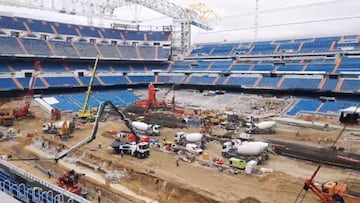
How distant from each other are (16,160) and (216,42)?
6113 cm

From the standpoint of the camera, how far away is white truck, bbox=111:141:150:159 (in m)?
26.0

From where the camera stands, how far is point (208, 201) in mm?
18109

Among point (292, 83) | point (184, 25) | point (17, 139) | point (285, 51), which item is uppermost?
point (184, 25)

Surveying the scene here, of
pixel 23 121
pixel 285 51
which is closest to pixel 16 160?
pixel 23 121

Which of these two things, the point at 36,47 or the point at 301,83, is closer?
the point at 301,83

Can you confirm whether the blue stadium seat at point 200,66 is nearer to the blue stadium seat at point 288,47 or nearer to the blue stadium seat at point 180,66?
the blue stadium seat at point 180,66

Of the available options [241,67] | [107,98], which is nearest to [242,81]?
[241,67]

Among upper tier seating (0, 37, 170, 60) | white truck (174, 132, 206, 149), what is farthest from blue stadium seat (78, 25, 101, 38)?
white truck (174, 132, 206, 149)

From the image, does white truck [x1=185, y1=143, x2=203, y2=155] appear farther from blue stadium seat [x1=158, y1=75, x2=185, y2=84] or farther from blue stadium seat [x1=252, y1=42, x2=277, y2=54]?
blue stadium seat [x1=252, y1=42, x2=277, y2=54]

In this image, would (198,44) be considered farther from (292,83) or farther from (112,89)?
(292,83)

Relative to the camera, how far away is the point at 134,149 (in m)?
26.4

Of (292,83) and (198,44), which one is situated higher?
(198,44)

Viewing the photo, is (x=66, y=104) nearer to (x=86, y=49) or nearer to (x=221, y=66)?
(x=86, y=49)

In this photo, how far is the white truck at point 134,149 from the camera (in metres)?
26.0
